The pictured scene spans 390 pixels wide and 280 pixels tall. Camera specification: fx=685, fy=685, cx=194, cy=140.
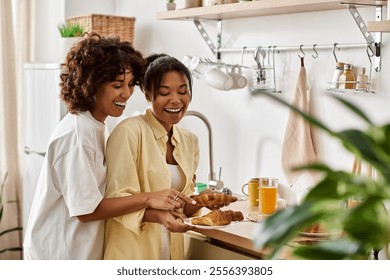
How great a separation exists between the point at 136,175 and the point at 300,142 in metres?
0.77

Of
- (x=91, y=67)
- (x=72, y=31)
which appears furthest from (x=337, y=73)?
(x=72, y=31)

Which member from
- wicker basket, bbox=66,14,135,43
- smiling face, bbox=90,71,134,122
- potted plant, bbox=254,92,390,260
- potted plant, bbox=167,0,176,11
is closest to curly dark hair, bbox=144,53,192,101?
smiling face, bbox=90,71,134,122

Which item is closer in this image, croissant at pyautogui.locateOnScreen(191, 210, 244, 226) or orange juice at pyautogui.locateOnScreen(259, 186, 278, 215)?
croissant at pyautogui.locateOnScreen(191, 210, 244, 226)

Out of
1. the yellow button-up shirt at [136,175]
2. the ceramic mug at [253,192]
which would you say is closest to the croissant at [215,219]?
the yellow button-up shirt at [136,175]

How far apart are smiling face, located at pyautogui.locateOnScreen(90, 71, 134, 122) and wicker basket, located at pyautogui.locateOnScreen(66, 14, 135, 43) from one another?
3.91ft

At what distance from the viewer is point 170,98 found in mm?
2119

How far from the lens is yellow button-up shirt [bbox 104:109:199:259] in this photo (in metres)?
1.99

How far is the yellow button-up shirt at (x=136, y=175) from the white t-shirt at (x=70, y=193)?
→ 0.04m

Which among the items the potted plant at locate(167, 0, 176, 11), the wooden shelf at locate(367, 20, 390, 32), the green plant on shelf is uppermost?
the potted plant at locate(167, 0, 176, 11)

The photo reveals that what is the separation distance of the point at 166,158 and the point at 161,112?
156 millimetres

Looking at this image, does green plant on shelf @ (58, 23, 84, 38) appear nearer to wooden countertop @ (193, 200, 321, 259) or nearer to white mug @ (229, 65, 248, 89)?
white mug @ (229, 65, 248, 89)

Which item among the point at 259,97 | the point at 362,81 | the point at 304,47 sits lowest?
the point at 259,97

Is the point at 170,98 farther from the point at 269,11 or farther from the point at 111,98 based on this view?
the point at 269,11

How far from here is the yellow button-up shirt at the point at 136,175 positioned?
1.99 m
